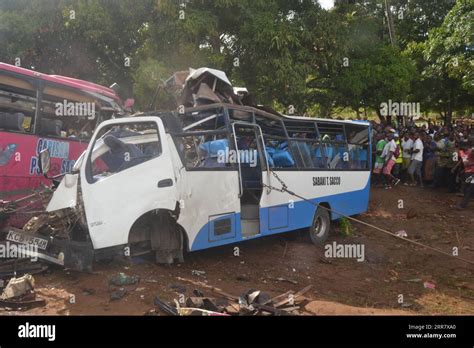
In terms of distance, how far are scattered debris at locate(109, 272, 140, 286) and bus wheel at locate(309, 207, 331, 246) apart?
13.6 feet

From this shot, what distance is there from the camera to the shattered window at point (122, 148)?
19.5ft

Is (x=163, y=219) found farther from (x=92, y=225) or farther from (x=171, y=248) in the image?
(x=92, y=225)

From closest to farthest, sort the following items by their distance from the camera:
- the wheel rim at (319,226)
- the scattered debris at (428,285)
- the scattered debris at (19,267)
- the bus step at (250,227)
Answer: the scattered debris at (19,267), the scattered debris at (428,285), the bus step at (250,227), the wheel rim at (319,226)

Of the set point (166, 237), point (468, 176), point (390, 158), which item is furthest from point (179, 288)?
point (390, 158)

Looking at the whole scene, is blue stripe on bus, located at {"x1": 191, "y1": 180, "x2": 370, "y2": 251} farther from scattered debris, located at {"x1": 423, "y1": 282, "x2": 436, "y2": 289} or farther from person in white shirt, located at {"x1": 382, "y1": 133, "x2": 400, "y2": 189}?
person in white shirt, located at {"x1": 382, "y1": 133, "x2": 400, "y2": 189}

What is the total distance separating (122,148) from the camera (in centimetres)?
606

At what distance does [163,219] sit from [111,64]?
10247mm

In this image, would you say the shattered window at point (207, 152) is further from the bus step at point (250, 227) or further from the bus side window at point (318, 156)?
the bus side window at point (318, 156)

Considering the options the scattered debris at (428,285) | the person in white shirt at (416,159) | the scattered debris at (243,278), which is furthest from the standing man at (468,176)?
the scattered debris at (243,278)

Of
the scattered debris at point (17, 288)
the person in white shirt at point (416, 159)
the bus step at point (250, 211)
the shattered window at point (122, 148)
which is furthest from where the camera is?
the person in white shirt at point (416, 159)

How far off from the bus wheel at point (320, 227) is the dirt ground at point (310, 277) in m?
0.25

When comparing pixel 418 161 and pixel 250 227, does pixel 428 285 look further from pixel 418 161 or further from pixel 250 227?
pixel 418 161

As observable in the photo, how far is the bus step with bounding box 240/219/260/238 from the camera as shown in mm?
7244

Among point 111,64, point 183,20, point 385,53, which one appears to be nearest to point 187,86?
point 183,20
